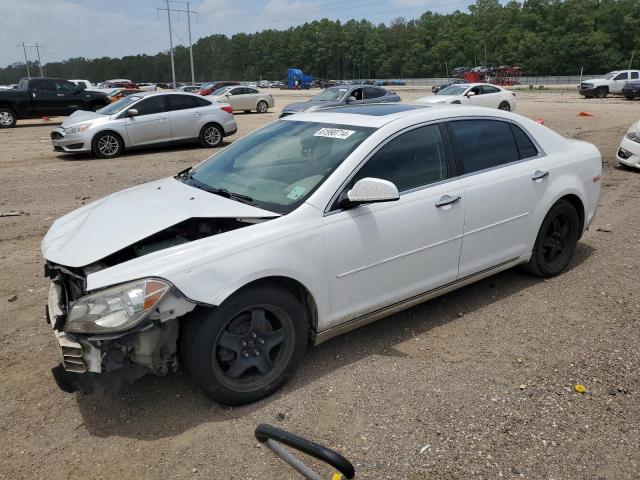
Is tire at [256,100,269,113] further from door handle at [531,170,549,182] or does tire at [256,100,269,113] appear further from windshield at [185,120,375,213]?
door handle at [531,170,549,182]

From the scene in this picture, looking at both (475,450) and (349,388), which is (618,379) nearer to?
(475,450)

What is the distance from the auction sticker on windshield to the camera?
3744 mm

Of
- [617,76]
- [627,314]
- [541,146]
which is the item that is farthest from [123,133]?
[617,76]

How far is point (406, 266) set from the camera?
3.66 metres

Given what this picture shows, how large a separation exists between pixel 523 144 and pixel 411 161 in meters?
1.31

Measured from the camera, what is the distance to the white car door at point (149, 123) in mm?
12891

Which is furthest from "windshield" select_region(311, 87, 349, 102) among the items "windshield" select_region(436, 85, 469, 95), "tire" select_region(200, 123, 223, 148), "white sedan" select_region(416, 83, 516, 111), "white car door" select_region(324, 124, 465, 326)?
"white car door" select_region(324, 124, 465, 326)

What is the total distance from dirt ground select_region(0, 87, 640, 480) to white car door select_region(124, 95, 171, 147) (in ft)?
28.4

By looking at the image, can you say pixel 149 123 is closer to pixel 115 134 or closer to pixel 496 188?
pixel 115 134

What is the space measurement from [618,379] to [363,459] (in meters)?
1.76

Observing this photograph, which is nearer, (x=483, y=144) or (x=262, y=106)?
(x=483, y=144)

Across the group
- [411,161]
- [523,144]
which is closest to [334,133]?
[411,161]

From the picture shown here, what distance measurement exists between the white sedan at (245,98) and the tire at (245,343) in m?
24.8

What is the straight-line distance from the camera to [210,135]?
557 inches
